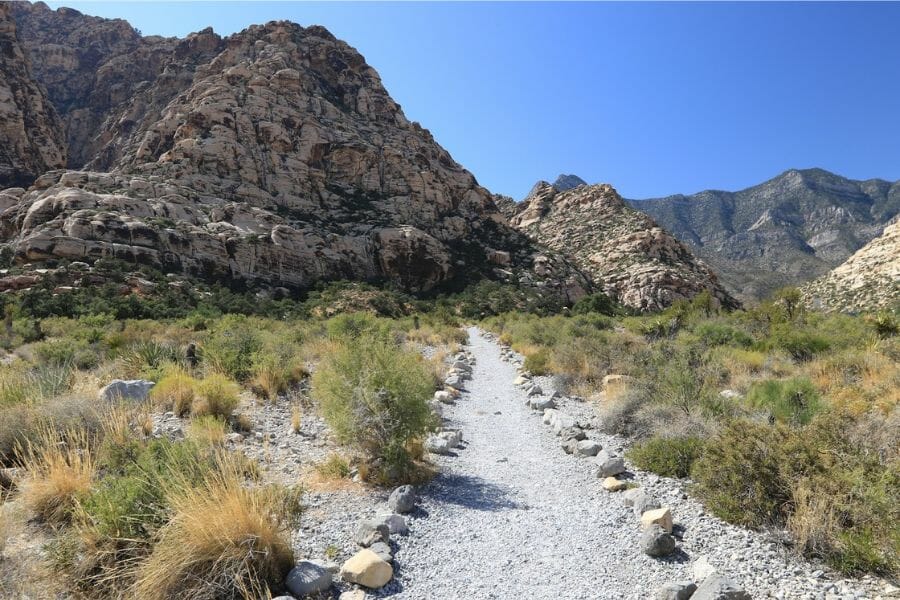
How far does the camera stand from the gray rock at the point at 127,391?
683cm

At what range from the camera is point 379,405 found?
559cm

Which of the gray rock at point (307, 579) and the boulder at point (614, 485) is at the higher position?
the boulder at point (614, 485)

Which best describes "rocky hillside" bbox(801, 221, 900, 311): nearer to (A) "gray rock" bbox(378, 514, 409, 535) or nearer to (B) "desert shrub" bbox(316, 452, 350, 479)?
(B) "desert shrub" bbox(316, 452, 350, 479)

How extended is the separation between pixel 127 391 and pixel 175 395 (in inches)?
31.7

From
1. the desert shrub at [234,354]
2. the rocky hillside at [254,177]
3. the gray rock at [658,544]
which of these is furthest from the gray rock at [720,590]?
the rocky hillside at [254,177]

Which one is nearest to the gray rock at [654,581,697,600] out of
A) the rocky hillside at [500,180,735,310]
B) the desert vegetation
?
the desert vegetation

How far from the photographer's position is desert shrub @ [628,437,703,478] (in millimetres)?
5402

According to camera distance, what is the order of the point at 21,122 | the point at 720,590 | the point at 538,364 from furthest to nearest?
the point at 21,122 < the point at 538,364 < the point at 720,590

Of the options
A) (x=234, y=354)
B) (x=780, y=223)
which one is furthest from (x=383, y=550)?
(x=780, y=223)

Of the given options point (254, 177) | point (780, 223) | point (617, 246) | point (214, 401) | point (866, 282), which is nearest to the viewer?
point (214, 401)

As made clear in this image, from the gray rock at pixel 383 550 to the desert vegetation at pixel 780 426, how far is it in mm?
3097

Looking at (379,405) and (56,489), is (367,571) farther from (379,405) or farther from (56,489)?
(56,489)

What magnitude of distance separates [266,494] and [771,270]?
88196 mm

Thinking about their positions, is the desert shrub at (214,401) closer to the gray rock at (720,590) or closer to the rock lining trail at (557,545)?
the rock lining trail at (557,545)
